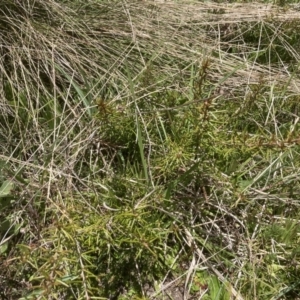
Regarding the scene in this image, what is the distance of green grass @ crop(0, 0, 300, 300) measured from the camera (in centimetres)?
136

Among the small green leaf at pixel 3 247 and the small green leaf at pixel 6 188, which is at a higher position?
the small green leaf at pixel 6 188

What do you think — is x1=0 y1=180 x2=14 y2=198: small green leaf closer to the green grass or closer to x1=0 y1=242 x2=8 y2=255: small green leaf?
the green grass

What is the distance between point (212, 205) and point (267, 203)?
0.52 ft

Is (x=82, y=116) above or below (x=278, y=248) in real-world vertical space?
above

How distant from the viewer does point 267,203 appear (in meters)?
1.53

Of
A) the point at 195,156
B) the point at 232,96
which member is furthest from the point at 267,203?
the point at 232,96

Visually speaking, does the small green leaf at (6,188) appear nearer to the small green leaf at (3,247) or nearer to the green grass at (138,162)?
the green grass at (138,162)

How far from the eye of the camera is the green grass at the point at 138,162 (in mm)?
1362

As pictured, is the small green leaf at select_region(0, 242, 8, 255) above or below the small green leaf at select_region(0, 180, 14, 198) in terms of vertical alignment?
below

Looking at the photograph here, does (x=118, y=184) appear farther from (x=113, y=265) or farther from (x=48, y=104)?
(x=48, y=104)

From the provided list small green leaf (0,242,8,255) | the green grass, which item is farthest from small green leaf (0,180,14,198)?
small green leaf (0,242,8,255)

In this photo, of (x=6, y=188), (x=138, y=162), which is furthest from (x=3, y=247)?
(x=138, y=162)

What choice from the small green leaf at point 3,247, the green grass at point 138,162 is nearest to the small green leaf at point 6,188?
the green grass at point 138,162

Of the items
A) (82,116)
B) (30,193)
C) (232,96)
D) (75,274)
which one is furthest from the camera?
(232,96)
